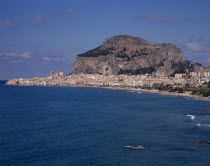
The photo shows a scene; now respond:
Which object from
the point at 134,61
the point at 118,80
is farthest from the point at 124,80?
the point at 134,61

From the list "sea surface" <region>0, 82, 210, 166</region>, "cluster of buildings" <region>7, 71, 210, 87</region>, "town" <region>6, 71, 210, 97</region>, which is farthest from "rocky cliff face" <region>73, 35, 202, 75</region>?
"sea surface" <region>0, 82, 210, 166</region>

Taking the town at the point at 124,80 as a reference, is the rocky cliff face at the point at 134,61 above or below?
above

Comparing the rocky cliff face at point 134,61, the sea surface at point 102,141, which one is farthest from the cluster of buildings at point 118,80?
the sea surface at point 102,141

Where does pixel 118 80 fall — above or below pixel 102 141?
above

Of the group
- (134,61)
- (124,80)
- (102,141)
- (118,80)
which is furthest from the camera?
(134,61)

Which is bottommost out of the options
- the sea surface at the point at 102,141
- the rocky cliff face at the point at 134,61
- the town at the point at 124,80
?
the sea surface at the point at 102,141

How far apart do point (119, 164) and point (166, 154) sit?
3.52 m

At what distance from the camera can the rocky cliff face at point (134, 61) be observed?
150375mm

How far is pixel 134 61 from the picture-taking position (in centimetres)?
16475

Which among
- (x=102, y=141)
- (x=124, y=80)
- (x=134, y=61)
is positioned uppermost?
(x=134, y=61)

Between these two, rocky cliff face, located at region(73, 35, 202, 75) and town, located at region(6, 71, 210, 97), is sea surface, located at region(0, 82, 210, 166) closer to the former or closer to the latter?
town, located at region(6, 71, 210, 97)

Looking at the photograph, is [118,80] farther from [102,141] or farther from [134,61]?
[102,141]

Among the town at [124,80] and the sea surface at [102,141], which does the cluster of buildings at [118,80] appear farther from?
the sea surface at [102,141]

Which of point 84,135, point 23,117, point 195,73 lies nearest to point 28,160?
point 84,135
